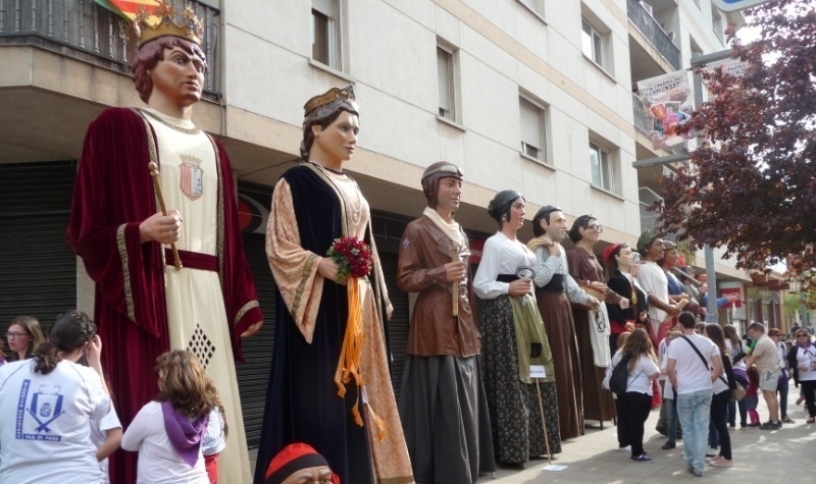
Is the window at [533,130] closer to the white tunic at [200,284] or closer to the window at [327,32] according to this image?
the window at [327,32]

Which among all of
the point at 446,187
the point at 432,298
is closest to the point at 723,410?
the point at 432,298

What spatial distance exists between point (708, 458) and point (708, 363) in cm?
117

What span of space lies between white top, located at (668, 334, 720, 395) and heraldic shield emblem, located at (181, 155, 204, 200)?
216 inches

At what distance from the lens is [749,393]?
38.4 feet

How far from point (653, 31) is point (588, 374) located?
633 inches

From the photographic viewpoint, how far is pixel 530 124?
14.8 meters

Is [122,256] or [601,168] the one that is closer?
[122,256]

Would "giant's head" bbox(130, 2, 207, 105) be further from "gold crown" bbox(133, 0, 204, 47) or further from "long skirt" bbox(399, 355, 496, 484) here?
"long skirt" bbox(399, 355, 496, 484)

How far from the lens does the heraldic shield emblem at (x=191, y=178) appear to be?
396 cm

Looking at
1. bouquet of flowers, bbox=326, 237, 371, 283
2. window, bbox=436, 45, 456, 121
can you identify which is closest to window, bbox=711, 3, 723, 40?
window, bbox=436, 45, 456, 121

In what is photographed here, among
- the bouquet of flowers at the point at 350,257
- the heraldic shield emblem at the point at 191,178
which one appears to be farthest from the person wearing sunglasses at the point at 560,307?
the heraldic shield emblem at the point at 191,178

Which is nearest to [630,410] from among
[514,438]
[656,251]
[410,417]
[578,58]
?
[514,438]

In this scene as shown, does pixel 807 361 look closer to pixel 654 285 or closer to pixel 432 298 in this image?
pixel 654 285

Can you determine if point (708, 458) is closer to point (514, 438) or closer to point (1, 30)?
point (514, 438)
